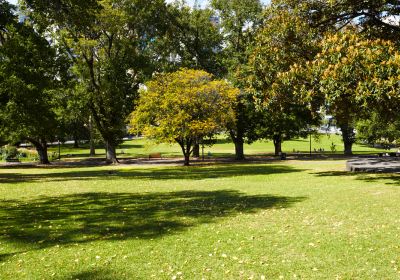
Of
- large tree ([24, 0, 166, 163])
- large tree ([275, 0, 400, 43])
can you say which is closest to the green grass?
large tree ([24, 0, 166, 163])

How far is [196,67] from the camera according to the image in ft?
155

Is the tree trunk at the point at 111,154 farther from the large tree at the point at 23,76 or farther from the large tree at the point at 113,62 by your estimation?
the large tree at the point at 23,76

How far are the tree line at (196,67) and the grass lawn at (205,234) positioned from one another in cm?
520

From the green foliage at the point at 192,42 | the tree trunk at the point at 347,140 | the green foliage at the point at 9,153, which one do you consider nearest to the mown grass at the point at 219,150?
the tree trunk at the point at 347,140

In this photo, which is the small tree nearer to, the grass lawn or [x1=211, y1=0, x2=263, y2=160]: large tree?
[x1=211, y1=0, x2=263, y2=160]: large tree

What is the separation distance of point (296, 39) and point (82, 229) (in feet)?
49.2

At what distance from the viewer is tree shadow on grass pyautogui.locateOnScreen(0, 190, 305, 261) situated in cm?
948

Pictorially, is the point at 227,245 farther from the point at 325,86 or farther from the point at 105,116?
the point at 105,116

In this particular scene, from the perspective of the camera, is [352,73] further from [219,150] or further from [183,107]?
[219,150]

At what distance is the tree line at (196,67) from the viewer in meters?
16.8

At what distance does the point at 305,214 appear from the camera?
1130cm

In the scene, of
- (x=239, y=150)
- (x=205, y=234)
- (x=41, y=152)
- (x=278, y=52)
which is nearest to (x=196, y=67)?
(x=239, y=150)

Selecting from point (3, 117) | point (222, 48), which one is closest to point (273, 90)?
point (3, 117)

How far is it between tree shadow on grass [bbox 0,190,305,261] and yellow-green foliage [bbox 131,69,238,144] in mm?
15577
